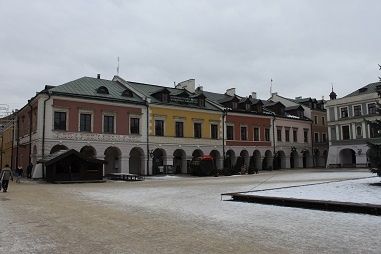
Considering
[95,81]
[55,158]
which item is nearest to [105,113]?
[95,81]

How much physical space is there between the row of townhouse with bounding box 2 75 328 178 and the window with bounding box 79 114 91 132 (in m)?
0.09

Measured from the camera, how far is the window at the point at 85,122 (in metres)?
Answer: 30.9

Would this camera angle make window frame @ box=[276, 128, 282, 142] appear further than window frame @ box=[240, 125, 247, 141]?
Yes

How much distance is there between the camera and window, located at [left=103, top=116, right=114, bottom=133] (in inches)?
1272

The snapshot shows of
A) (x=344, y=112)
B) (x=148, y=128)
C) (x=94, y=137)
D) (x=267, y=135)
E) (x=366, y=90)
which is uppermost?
(x=366, y=90)

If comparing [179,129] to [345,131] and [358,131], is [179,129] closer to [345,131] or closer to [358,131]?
[345,131]

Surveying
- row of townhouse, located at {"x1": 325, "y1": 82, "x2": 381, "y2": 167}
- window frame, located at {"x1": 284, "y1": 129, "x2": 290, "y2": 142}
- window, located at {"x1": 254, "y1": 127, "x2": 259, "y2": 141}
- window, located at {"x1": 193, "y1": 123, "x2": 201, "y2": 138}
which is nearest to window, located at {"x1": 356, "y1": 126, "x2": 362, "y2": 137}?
row of townhouse, located at {"x1": 325, "y1": 82, "x2": 381, "y2": 167}

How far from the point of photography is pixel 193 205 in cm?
1223

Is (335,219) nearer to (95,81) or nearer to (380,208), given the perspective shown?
(380,208)

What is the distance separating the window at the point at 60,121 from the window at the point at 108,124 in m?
3.65

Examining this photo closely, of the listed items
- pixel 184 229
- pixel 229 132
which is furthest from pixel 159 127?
pixel 184 229

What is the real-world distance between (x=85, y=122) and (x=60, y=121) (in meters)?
2.18

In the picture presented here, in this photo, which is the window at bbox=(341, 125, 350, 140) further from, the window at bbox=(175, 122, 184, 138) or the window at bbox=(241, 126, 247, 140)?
the window at bbox=(175, 122, 184, 138)

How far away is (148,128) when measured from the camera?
34.8 metres
